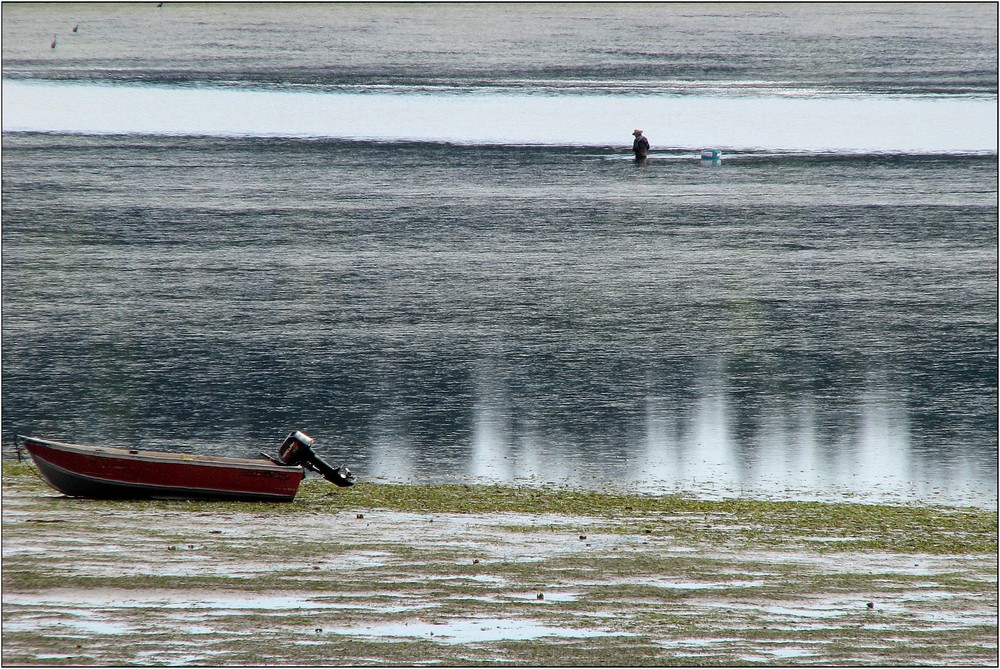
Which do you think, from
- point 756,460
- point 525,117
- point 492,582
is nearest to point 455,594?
point 492,582

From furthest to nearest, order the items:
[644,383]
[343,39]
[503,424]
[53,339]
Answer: [343,39], [53,339], [644,383], [503,424]

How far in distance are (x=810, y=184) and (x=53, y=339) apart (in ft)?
116

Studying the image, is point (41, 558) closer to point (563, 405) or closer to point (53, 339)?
point (563, 405)

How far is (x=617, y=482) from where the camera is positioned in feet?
79.1

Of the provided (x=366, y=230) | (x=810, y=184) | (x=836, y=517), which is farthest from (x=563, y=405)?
(x=810, y=184)

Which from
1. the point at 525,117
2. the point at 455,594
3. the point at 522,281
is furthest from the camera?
the point at 525,117

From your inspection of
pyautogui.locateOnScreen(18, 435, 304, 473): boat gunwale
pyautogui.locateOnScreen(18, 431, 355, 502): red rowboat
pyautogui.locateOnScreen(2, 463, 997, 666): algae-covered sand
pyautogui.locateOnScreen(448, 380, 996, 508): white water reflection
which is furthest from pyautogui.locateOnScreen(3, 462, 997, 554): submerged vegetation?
Answer: pyautogui.locateOnScreen(448, 380, 996, 508): white water reflection

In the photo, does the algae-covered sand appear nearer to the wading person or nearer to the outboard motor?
the outboard motor

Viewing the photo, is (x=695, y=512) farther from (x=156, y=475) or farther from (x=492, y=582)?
(x=156, y=475)

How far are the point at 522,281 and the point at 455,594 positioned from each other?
2576 cm

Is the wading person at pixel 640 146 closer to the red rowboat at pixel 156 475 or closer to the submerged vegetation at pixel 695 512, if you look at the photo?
the submerged vegetation at pixel 695 512

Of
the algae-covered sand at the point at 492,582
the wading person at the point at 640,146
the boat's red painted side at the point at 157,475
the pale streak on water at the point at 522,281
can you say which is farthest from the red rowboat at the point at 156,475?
the wading person at the point at 640,146

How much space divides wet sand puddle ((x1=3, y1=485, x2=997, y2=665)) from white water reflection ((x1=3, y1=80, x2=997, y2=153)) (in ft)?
172

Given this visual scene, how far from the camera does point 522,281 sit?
138ft
